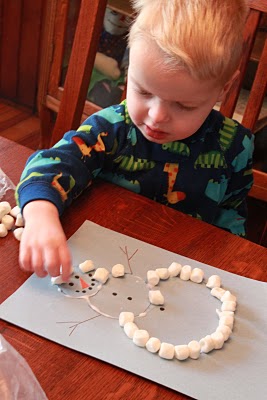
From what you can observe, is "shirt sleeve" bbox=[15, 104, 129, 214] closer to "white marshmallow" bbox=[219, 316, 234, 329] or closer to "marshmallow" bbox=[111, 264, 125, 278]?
"marshmallow" bbox=[111, 264, 125, 278]

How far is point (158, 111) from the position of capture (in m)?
0.87

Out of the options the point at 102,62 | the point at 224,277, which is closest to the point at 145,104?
the point at 224,277

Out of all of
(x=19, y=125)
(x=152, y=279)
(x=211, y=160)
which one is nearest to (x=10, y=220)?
(x=152, y=279)

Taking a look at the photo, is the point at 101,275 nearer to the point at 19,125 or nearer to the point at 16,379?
the point at 16,379

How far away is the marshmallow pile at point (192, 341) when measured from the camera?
690 mm

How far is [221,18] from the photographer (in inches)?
33.9

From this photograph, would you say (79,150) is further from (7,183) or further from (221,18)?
(221,18)

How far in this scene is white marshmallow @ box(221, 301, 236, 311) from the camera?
778 mm

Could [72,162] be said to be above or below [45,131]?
above

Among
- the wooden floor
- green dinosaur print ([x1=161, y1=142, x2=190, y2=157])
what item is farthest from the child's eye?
the wooden floor

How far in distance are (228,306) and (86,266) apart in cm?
20

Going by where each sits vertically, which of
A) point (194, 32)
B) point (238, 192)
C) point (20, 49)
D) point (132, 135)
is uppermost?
point (194, 32)

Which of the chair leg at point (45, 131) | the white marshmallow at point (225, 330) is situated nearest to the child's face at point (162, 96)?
the white marshmallow at point (225, 330)

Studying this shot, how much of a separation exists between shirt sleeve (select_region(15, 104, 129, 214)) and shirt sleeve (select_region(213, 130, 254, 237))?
0.24 m
